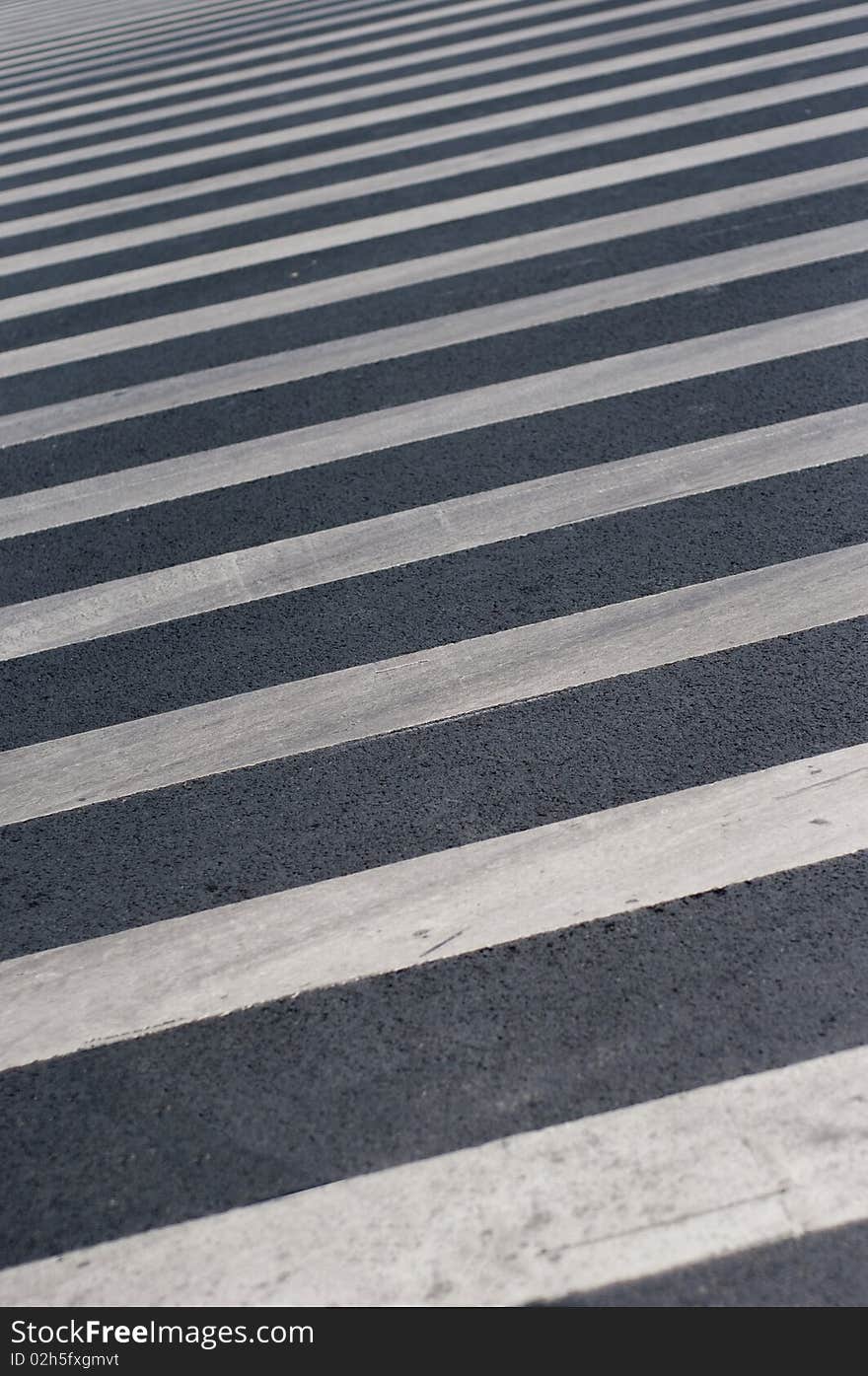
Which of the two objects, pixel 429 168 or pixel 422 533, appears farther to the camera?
pixel 429 168

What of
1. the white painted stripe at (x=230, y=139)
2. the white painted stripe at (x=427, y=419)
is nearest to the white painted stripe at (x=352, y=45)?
the white painted stripe at (x=230, y=139)

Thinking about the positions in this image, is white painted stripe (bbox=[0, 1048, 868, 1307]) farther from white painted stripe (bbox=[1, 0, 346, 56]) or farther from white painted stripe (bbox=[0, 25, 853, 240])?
white painted stripe (bbox=[1, 0, 346, 56])

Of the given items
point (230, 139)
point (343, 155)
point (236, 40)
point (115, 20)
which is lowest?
point (343, 155)

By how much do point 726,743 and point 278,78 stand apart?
9.17 metres

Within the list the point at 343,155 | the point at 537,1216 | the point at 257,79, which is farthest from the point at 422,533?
the point at 257,79

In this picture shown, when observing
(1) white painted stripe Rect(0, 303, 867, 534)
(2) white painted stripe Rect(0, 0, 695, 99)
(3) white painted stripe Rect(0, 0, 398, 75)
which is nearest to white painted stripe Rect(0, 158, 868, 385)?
(1) white painted stripe Rect(0, 303, 867, 534)

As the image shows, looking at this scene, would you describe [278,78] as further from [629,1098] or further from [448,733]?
[629,1098]

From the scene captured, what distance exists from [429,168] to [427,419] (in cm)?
358

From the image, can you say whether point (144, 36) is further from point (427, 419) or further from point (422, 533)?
point (422, 533)

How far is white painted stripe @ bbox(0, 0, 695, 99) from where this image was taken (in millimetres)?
11883

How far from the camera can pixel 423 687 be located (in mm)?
4520

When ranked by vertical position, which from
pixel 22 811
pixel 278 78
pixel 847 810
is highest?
pixel 278 78
